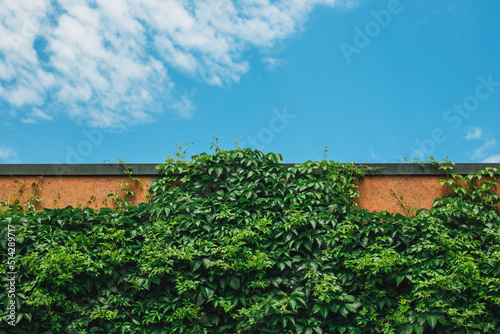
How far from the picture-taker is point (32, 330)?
3.83 metres

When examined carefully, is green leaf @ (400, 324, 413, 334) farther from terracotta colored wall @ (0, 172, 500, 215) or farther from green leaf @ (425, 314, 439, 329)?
terracotta colored wall @ (0, 172, 500, 215)

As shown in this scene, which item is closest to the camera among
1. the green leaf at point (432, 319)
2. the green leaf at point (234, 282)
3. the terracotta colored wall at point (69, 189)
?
the green leaf at point (432, 319)

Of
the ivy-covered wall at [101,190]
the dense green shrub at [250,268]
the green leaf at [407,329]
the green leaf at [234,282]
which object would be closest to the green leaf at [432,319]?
the dense green shrub at [250,268]

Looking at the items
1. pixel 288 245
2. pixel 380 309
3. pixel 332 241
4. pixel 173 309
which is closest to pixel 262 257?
pixel 288 245

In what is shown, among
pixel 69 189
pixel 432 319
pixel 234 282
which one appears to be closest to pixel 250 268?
pixel 234 282

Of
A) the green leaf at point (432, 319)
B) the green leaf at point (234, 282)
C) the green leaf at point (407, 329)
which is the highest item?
the green leaf at point (234, 282)

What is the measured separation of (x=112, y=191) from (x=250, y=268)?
1957mm

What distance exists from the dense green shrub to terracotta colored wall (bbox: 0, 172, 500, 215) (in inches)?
14.3

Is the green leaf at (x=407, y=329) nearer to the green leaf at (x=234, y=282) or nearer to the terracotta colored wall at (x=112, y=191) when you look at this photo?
the terracotta colored wall at (x=112, y=191)

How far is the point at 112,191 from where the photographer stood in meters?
4.64

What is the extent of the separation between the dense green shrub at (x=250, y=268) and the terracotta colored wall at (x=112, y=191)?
14.3 inches

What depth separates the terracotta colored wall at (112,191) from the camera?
15.2ft

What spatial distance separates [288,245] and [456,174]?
244 cm

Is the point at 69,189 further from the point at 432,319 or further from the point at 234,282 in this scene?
the point at 432,319
